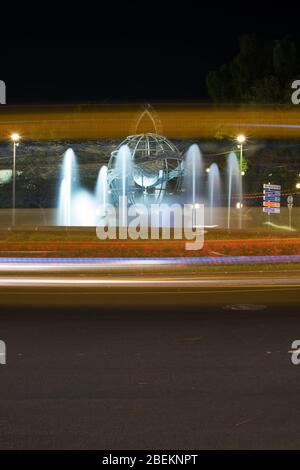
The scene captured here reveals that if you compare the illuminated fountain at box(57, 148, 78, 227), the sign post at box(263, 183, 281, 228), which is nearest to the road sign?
the sign post at box(263, 183, 281, 228)

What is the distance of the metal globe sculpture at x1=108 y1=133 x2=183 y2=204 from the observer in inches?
1543

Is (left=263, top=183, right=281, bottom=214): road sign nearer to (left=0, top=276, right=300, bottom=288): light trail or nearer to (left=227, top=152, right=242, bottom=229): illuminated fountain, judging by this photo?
(left=0, top=276, right=300, bottom=288): light trail

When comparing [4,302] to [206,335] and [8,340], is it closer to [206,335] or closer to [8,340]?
[8,340]

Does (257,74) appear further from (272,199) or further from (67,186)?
(272,199)

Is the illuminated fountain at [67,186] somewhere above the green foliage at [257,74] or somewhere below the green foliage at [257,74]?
below

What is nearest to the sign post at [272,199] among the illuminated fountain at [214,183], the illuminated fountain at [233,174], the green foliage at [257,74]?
the green foliage at [257,74]

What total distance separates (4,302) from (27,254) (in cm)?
1386

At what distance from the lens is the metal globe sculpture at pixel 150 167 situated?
39188 millimetres

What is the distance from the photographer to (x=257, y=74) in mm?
58125

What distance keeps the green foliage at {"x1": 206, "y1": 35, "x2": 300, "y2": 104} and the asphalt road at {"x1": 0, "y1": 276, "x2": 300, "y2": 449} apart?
41.9 meters

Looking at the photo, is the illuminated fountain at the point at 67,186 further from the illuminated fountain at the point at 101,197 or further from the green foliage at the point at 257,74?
the green foliage at the point at 257,74

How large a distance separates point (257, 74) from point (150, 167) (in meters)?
22.6

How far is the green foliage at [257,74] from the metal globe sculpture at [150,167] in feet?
52.0

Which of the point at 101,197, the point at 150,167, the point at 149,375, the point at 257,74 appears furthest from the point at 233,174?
the point at 149,375
